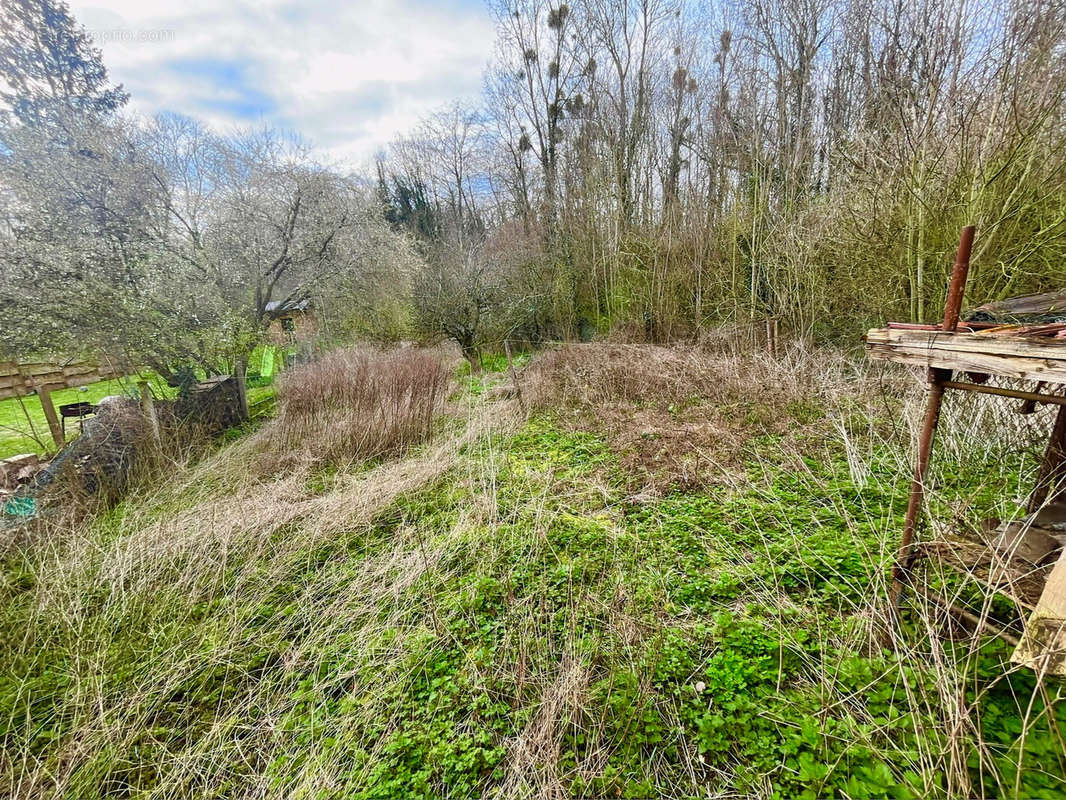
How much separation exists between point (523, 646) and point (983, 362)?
6.96 ft

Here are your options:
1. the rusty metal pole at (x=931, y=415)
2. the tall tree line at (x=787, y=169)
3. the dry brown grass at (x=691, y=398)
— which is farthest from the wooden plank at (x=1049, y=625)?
the tall tree line at (x=787, y=169)

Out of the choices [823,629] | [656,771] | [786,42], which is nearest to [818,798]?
[656,771]

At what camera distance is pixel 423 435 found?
5.15 meters

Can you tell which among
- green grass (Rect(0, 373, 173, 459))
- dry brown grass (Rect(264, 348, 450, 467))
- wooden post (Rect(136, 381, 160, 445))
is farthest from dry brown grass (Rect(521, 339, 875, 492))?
green grass (Rect(0, 373, 173, 459))

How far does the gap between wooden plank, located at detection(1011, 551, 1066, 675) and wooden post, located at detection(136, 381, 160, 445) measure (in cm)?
667

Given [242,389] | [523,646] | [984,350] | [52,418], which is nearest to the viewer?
[984,350]

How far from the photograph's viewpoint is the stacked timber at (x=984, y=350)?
1024 mm

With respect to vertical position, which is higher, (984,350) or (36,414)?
(984,350)

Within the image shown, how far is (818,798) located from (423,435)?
462 cm

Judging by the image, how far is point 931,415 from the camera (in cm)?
149

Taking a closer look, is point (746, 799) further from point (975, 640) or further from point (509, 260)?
point (509, 260)

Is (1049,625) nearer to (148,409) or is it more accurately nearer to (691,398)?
(691,398)

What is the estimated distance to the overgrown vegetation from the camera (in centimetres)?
145

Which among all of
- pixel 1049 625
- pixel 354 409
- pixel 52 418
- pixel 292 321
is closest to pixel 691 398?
pixel 1049 625
